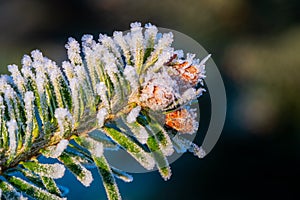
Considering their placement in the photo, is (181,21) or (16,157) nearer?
(16,157)

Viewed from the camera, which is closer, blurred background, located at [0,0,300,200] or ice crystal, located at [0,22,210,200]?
ice crystal, located at [0,22,210,200]

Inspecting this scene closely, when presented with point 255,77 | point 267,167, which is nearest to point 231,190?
point 267,167

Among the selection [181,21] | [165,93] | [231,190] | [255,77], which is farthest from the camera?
[181,21]

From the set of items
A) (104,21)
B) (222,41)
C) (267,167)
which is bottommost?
(267,167)

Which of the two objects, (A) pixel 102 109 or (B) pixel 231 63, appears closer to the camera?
(A) pixel 102 109

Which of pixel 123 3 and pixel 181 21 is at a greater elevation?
pixel 123 3

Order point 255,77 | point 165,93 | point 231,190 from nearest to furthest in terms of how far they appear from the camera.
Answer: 1. point 165,93
2. point 231,190
3. point 255,77

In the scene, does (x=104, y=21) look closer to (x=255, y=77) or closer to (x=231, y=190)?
(x=255, y=77)

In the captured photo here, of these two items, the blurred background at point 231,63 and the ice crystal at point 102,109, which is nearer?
the ice crystal at point 102,109
